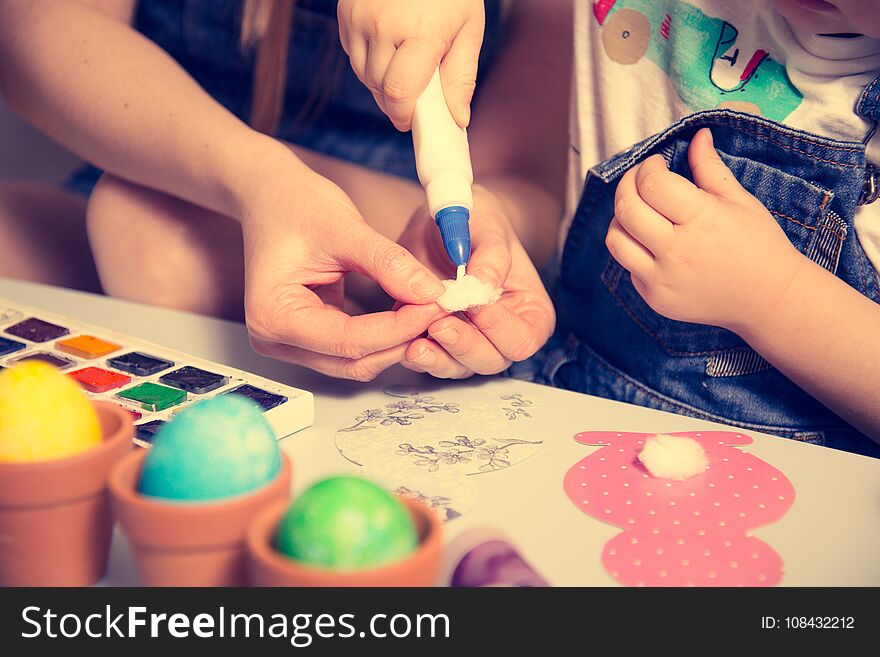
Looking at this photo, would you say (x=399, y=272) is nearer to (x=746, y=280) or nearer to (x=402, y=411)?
(x=402, y=411)

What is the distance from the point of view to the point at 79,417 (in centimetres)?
40

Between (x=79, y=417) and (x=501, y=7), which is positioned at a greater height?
(x=501, y=7)

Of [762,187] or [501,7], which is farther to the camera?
[501,7]

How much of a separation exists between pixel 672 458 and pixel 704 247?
0.59ft

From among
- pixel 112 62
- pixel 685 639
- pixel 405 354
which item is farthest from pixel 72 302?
pixel 685 639

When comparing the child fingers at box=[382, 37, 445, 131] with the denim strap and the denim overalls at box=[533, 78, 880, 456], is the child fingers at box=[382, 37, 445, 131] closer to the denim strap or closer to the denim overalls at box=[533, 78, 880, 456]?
the denim overalls at box=[533, 78, 880, 456]

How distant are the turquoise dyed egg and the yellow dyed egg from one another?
0.04 metres

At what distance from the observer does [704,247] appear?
0.64 meters

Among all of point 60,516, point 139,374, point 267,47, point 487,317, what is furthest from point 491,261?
point 267,47

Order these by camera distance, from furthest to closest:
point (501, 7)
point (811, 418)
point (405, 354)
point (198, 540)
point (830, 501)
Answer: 1. point (501, 7)
2. point (811, 418)
3. point (405, 354)
4. point (830, 501)
5. point (198, 540)

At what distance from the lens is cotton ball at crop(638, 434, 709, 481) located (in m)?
0.53

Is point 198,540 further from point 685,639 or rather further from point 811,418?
point 811,418

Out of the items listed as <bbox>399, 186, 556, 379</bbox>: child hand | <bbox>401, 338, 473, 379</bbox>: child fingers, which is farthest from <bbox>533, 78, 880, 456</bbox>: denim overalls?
<bbox>401, 338, 473, 379</bbox>: child fingers

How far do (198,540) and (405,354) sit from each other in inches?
12.0
